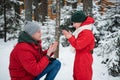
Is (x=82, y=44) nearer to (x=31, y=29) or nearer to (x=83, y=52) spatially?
(x=83, y=52)

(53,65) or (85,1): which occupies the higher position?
(85,1)

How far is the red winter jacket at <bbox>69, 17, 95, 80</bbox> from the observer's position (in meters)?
4.87

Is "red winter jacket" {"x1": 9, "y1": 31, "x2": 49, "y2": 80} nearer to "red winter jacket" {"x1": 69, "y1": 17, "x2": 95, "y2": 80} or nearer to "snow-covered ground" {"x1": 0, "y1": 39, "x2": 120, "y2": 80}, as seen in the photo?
"red winter jacket" {"x1": 69, "y1": 17, "x2": 95, "y2": 80}

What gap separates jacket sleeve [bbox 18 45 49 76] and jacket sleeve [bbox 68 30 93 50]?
995 mm

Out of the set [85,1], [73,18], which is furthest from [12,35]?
[73,18]

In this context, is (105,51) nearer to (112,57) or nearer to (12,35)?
(112,57)

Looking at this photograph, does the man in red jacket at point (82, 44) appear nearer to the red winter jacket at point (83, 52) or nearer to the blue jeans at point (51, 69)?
the red winter jacket at point (83, 52)

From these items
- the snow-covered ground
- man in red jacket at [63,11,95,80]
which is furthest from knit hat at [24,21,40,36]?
the snow-covered ground

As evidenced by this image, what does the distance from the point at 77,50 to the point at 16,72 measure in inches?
56.7

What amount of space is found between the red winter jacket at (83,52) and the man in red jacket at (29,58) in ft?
2.23

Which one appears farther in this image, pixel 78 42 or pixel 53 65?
pixel 78 42

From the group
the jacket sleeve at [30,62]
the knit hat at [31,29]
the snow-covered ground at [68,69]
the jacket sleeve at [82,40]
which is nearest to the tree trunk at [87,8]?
the snow-covered ground at [68,69]

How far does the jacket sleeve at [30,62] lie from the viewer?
3932 mm

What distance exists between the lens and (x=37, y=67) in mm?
3980
